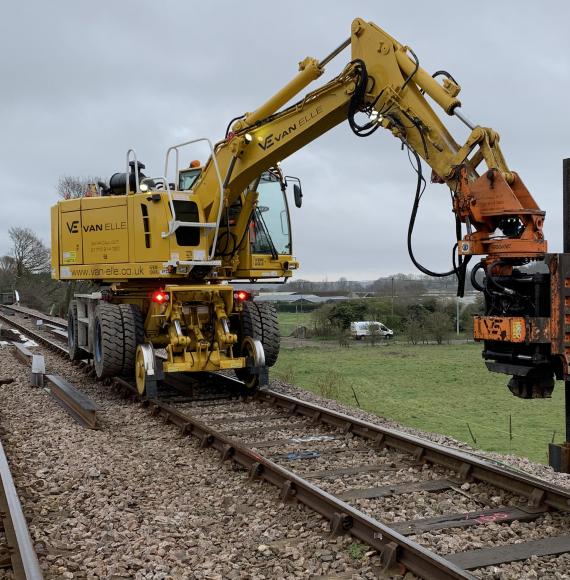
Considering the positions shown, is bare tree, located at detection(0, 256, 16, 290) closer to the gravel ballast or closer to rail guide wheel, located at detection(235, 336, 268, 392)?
rail guide wheel, located at detection(235, 336, 268, 392)

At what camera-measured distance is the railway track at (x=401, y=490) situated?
14.1ft

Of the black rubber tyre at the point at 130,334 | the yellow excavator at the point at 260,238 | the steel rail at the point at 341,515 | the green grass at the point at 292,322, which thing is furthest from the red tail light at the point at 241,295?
the green grass at the point at 292,322

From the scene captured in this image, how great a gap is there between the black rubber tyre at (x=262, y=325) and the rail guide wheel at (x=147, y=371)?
1635 millimetres

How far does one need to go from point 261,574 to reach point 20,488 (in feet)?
8.81

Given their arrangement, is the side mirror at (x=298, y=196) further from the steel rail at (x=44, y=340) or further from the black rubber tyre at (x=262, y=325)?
the steel rail at (x=44, y=340)

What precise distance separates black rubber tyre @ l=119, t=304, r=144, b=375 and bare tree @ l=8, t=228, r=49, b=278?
42530 mm

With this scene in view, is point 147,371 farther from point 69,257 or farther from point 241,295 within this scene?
point 69,257

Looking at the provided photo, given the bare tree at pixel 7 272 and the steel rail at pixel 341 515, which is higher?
the bare tree at pixel 7 272

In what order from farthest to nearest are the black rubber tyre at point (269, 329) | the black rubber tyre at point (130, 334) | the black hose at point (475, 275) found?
the black rubber tyre at point (269, 329) < the black rubber tyre at point (130, 334) < the black hose at point (475, 275)

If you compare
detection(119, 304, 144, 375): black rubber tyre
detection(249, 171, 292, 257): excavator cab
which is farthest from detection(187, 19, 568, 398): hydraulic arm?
detection(119, 304, 144, 375): black rubber tyre

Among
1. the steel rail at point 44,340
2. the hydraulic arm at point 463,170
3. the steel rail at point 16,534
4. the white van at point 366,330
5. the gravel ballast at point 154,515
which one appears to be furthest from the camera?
the white van at point 366,330

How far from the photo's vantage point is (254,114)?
29.3ft

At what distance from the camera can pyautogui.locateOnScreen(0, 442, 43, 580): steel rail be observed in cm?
388

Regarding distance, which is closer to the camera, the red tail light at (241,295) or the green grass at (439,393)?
the red tail light at (241,295)
